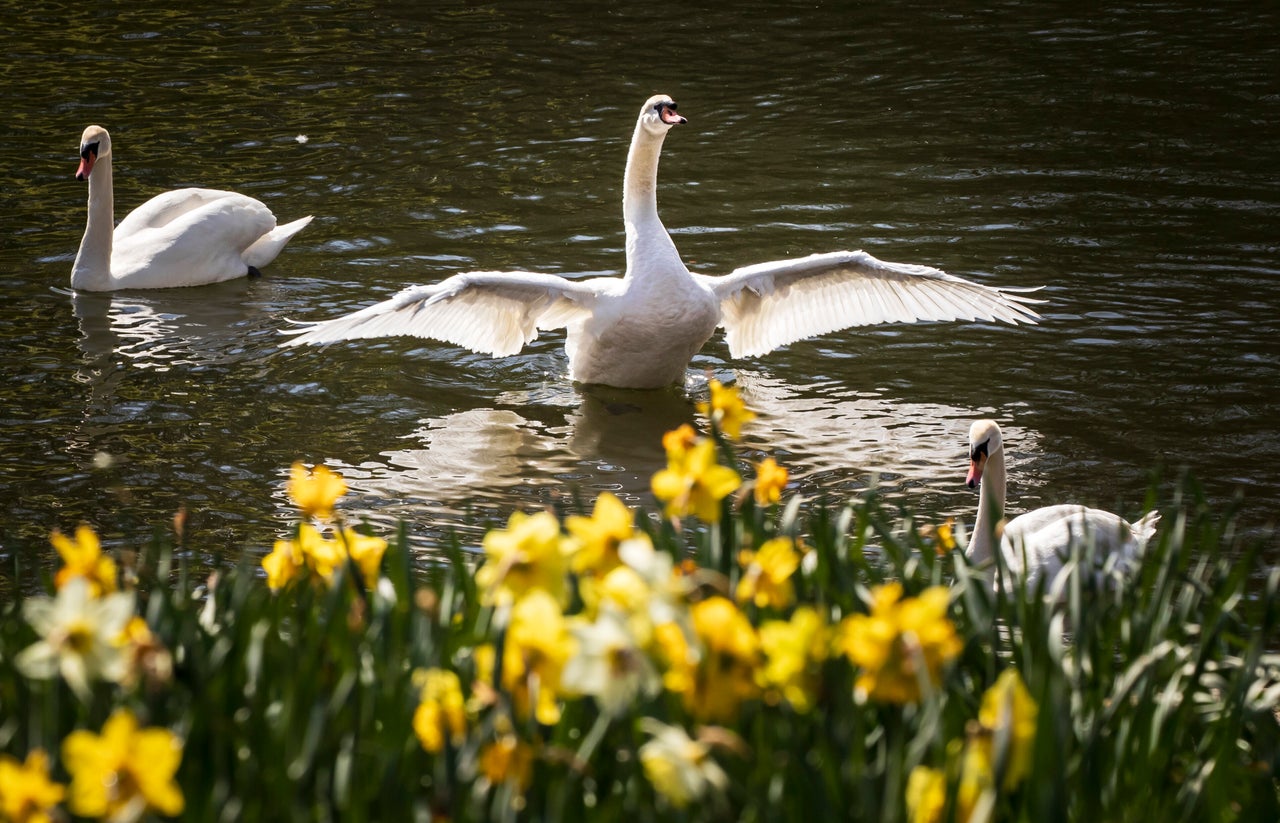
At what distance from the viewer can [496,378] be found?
9.17m

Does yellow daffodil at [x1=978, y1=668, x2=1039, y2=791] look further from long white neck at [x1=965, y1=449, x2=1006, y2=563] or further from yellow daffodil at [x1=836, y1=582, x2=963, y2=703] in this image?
long white neck at [x1=965, y1=449, x2=1006, y2=563]

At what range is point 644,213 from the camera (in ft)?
27.9

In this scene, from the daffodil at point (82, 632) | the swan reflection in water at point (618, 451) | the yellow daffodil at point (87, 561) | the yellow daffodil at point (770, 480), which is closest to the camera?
the daffodil at point (82, 632)

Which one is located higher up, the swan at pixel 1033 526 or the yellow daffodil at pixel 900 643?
the yellow daffodil at pixel 900 643

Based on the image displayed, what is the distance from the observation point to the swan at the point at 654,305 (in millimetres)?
8234

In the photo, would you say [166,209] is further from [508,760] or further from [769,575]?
[508,760]

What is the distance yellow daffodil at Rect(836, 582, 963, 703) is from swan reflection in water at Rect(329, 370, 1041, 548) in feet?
14.4

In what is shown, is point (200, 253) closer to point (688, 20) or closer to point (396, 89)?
point (396, 89)

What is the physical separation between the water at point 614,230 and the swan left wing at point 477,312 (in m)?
0.33

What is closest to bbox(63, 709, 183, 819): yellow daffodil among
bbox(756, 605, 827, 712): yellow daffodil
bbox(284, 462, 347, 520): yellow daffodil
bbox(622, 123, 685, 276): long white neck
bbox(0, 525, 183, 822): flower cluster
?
bbox(0, 525, 183, 822): flower cluster

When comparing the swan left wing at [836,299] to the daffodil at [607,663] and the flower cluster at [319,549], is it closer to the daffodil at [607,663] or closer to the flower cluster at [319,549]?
the flower cluster at [319,549]

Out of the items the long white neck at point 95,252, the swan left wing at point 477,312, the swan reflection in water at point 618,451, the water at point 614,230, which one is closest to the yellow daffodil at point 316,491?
the water at point 614,230

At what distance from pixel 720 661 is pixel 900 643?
270mm

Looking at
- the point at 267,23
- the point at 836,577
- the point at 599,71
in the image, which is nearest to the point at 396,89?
the point at 599,71
